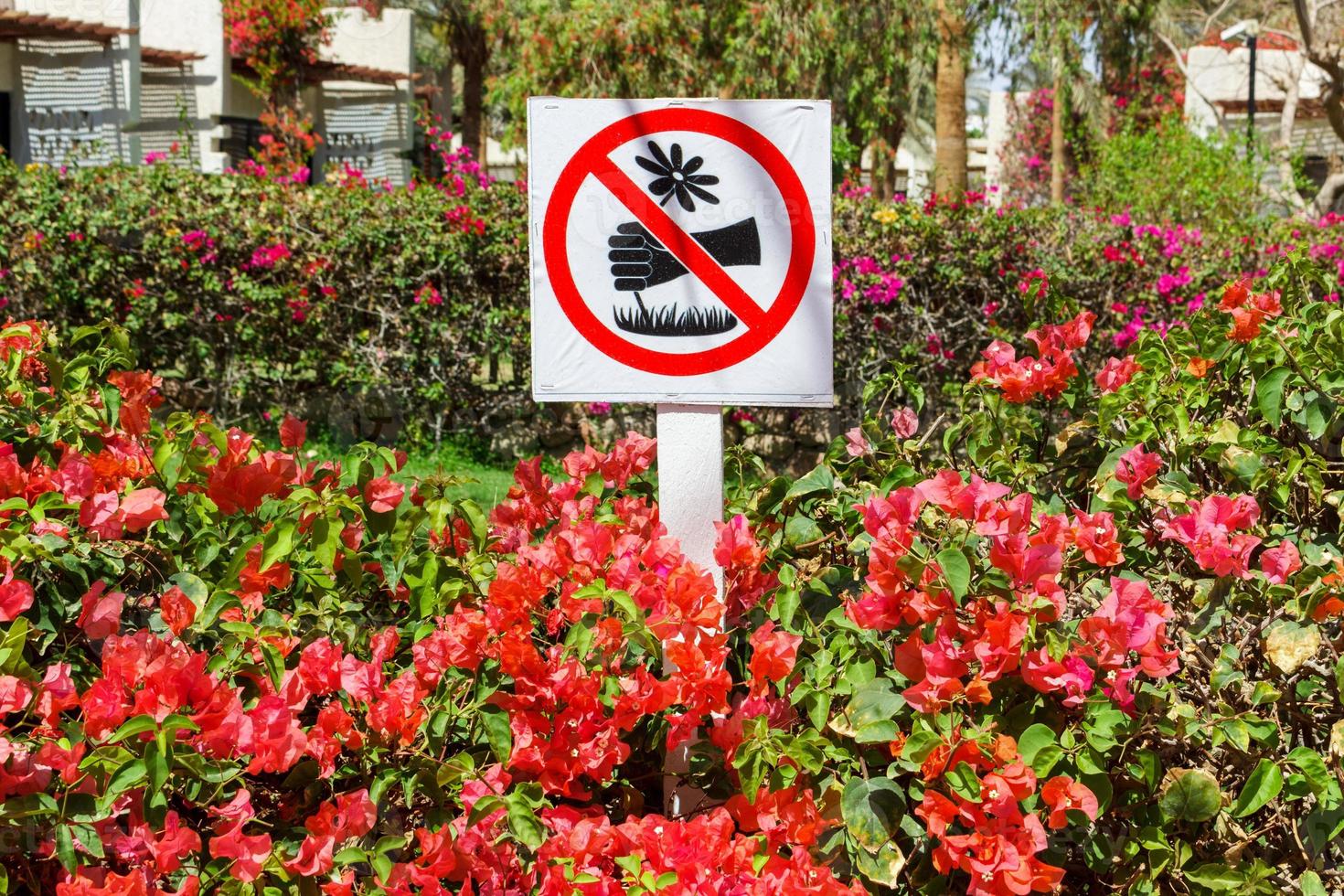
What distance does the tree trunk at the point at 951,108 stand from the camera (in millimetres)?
12008

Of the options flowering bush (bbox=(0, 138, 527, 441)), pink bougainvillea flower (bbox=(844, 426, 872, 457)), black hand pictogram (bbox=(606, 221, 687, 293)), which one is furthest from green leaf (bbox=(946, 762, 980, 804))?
flowering bush (bbox=(0, 138, 527, 441))

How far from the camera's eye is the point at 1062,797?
5.47 ft

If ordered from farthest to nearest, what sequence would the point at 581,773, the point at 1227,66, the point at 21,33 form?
the point at 1227,66 < the point at 21,33 < the point at 581,773

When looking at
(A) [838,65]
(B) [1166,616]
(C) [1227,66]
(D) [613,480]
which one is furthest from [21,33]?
(C) [1227,66]

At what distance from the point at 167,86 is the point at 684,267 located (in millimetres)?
18099

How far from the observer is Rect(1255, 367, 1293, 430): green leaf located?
219 cm

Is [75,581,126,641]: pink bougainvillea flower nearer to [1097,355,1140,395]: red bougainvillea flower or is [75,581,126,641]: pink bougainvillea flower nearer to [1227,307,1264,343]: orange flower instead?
[1097,355,1140,395]: red bougainvillea flower

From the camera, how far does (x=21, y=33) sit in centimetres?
1432

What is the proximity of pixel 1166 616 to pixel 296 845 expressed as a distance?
1.15 meters

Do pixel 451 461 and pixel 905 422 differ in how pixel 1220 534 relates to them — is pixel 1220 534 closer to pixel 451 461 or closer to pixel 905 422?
pixel 905 422

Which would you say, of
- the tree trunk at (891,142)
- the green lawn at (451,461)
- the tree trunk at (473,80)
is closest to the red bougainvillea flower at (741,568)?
the green lawn at (451,461)

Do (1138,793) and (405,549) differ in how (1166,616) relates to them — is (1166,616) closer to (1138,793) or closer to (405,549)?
(1138,793)

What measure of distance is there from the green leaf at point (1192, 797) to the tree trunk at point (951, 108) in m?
10.6

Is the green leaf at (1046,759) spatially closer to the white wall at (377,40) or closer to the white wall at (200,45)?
the white wall at (200,45)
